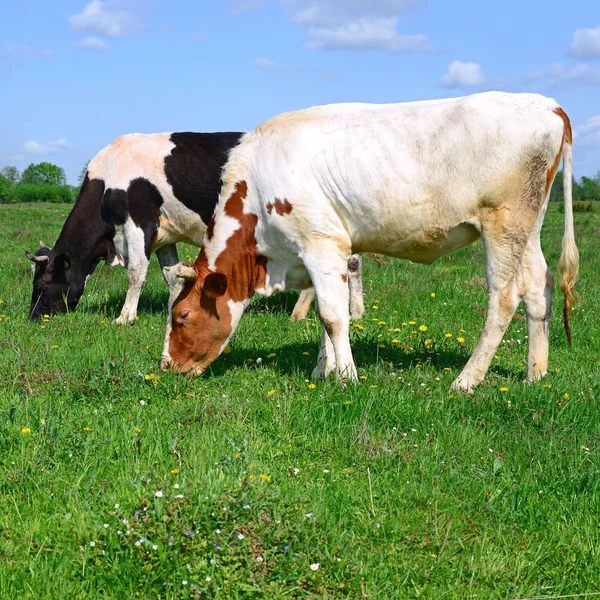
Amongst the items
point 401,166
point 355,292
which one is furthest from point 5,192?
point 401,166

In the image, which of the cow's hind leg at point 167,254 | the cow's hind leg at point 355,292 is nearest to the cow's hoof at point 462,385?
the cow's hind leg at point 355,292

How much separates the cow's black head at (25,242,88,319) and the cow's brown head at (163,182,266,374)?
3657 millimetres

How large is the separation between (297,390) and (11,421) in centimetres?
233

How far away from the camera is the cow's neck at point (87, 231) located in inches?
410

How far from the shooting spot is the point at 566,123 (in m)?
6.84

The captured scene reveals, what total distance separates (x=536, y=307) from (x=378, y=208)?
1.92m

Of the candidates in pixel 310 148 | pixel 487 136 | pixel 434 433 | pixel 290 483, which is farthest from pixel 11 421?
pixel 487 136

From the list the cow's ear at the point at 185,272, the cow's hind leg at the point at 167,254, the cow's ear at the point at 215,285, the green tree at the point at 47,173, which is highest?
the green tree at the point at 47,173

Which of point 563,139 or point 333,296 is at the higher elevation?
point 563,139

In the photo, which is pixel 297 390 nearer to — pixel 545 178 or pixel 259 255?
pixel 259 255

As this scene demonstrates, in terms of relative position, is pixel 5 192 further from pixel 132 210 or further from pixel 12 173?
pixel 132 210

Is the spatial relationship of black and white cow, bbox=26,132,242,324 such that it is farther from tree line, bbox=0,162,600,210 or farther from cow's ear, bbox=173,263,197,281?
tree line, bbox=0,162,600,210

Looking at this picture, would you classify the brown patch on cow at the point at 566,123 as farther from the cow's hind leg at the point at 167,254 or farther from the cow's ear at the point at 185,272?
the cow's hind leg at the point at 167,254

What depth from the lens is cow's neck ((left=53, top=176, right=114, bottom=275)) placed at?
34.2ft
